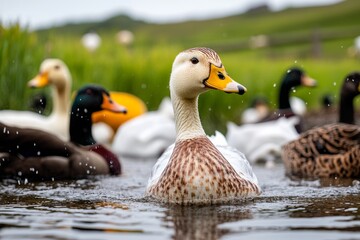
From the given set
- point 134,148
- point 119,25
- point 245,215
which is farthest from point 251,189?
point 119,25

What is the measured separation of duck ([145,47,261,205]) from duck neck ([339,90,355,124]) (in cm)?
374

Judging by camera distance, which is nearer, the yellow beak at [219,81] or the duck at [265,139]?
the yellow beak at [219,81]

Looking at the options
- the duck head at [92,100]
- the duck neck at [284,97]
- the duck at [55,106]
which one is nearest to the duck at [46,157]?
the duck head at [92,100]

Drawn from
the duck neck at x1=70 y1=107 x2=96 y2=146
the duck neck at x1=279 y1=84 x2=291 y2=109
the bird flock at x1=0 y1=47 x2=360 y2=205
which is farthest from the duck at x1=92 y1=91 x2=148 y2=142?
the duck neck at x1=70 y1=107 x2=96 y2=146

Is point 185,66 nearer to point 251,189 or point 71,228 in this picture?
point 251,189

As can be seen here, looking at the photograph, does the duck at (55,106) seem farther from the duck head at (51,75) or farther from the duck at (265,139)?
the duck at (265,139)

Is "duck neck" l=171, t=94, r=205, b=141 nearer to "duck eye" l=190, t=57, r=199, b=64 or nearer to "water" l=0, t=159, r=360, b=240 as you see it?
"duck eye" l=190, t=57, r=199, b=64

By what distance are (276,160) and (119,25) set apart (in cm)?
7717

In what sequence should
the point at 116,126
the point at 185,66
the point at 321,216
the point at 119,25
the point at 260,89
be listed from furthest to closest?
the point at 119,25, the point at 260,89, the point at 116,126, the point at 185,66, the point at 321,216

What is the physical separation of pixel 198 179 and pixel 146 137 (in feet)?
21.7

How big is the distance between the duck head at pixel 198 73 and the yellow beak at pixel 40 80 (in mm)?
5616

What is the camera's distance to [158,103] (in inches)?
664

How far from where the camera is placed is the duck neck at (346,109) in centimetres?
1055

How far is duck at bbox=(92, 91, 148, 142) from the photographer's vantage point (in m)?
15.1
